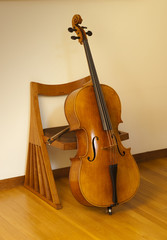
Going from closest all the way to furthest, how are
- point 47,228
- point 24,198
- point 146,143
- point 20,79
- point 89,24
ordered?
point 47,228 < point 24,198 < point 20,79 < point 89,24 < point 146,143

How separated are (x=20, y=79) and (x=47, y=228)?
1.12m

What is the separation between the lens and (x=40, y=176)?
2.42 metres

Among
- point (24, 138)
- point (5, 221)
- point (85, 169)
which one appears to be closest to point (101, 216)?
point (85, 169)

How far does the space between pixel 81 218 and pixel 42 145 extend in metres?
0.59

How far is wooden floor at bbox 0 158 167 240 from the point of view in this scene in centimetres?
184

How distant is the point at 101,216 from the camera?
205 cm

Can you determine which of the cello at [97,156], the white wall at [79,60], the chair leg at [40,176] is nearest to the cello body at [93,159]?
the cello at [97,156]

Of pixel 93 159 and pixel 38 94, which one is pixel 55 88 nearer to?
pixel 38 94

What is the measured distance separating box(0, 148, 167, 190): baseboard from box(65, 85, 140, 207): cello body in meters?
0.75

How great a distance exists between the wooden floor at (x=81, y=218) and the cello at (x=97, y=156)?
105 millimetres

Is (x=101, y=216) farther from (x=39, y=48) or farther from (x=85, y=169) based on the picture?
(x=39, y=48)

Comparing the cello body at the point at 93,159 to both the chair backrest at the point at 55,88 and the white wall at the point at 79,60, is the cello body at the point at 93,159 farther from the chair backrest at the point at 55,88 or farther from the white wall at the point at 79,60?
the white wall at the point at 79,60

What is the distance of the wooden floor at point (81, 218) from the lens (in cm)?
184

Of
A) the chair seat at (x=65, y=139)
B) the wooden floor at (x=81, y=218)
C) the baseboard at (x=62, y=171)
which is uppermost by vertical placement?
the chair seat at (x=65, y=139)
